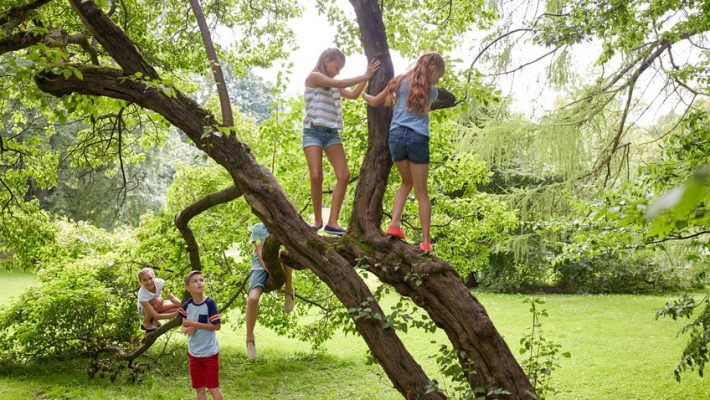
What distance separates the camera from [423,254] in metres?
3.75

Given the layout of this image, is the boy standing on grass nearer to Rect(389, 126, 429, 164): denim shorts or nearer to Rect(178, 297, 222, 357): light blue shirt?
Rect(178, 297, 222, 357): light blue shirt

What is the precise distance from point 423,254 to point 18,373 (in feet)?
26.2

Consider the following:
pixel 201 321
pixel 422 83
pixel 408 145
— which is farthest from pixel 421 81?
pixel 201 321

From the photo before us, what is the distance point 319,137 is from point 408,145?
71 centimetres

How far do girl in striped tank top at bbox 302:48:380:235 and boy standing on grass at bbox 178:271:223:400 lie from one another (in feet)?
4.26

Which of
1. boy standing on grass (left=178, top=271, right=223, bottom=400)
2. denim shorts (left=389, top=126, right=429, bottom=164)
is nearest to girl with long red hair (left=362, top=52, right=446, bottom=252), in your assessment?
denim shorts (left=389, top=126, right=429, bottom=164)

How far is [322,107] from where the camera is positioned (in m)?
4.06

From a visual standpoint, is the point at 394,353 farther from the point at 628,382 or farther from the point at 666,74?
the point at 628,382

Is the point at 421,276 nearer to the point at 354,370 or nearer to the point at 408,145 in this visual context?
the point at 408,145

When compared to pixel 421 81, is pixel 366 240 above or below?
below

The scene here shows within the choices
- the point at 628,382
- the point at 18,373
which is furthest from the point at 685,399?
the point at 18,373

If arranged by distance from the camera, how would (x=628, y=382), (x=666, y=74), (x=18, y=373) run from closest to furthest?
(x=666, y=74) → (x=18, y=373) → (x=628, y=382)

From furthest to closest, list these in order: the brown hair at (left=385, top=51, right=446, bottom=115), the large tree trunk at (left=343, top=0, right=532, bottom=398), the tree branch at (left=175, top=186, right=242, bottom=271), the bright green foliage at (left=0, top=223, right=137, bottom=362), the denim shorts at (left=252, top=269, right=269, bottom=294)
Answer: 1. the bright green foliage at (left=0, top=223, right=137, bottom=362)
2. the denim shorts at (left=252, top=269, right=269, bottom=294)
3. the tree branch at (left=175, top=186, right=242, bottom=271)
4. the brown hair at (left=385, top=51, right=446, bottom=115)
5. the large tree trunk at (left=343, top=0, right=532, bottom=398)

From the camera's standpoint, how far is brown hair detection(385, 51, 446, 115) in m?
3.71
